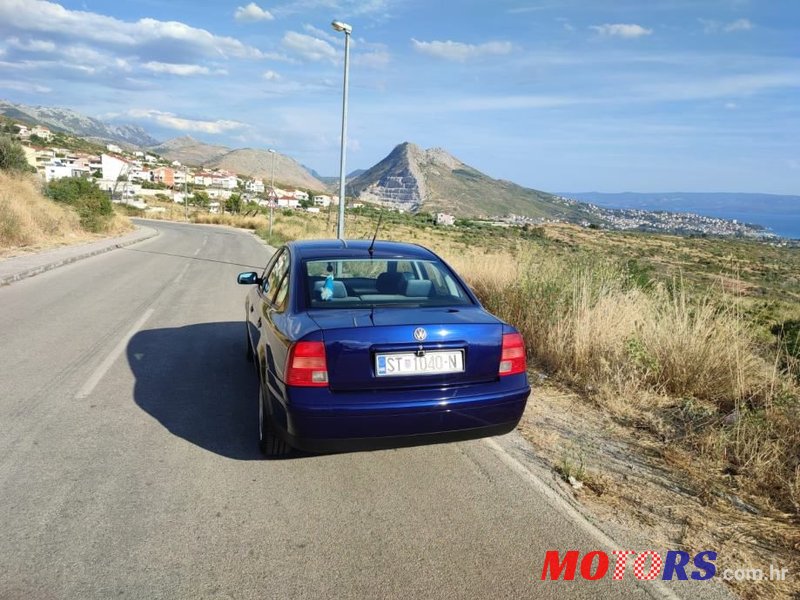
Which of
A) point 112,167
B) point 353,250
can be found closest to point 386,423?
point 353,250

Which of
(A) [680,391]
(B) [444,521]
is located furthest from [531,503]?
(A) [680,391]

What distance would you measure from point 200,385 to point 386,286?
7.71 ft

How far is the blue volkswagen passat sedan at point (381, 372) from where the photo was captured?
3307 millimetres

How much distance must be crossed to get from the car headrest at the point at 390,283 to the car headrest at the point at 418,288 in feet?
0.45

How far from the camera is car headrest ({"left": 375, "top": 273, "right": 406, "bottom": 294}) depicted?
4.39 m

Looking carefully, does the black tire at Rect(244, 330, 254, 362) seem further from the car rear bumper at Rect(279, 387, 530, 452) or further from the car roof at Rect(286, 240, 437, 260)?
the car rear bumper at Rect(279, 387, 530, 452)

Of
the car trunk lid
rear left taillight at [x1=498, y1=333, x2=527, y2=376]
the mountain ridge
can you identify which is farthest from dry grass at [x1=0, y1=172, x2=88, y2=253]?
the mountain ridge

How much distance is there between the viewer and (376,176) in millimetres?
143375

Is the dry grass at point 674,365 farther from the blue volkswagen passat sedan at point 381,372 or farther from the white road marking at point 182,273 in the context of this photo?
the white road marking at point 182,273

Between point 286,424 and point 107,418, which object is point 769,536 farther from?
point 107,418

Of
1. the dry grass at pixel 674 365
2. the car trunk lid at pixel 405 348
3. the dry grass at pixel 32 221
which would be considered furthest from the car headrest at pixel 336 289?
the dry grass at pixel 32 221

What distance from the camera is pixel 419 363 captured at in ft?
11.2

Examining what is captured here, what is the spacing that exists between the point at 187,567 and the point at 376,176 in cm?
14460

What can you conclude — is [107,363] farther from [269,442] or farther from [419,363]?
[419,363]
